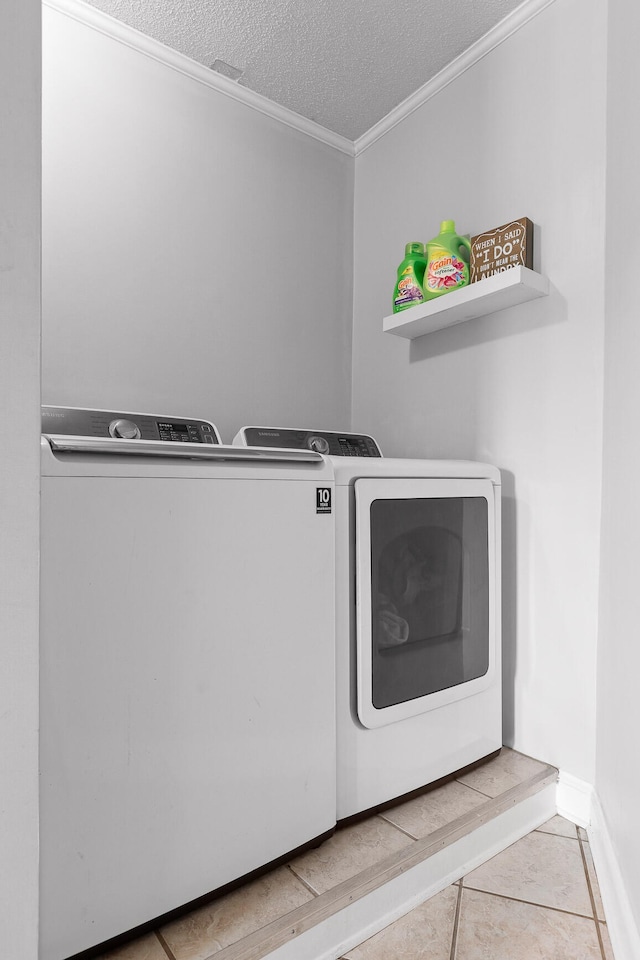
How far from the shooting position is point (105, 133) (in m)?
1.78

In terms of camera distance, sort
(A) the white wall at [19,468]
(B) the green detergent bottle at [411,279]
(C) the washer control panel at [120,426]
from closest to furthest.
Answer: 1. (A) the white wall at [19,468]
2. (C) the washer control panel at [120,426]
3. (B) the green detergent bottle at [411,279]

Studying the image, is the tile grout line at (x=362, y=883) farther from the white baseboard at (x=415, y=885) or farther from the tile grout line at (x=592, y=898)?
the tile grout line at (x=592, y=898)

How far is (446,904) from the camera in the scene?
1230 millimetres

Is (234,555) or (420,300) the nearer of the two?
(234,555)

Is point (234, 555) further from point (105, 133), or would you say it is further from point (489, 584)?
point (105, 133)

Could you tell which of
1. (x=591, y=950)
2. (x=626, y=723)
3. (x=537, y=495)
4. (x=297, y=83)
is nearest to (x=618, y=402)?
(x=537, y=495)

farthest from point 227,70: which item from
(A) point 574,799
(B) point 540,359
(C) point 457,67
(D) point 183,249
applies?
(A) point 574,799

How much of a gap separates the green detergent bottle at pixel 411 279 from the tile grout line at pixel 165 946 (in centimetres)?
170

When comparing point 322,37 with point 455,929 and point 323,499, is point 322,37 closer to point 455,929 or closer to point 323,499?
point 323,499

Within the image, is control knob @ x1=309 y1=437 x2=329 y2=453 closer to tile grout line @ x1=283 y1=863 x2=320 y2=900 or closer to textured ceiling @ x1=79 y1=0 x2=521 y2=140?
tile grout line @ x1=283 y1=863 x2=320 y2=900

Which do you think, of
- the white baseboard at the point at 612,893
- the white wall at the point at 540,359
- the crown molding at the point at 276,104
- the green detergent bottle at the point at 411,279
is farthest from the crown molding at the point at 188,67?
the white baseboard at the point at 612,893

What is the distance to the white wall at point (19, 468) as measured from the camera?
750mm

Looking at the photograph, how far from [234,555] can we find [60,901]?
588 millimetres

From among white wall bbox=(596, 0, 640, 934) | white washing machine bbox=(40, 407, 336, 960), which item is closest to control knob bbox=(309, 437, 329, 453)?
white washing machine bbox=(40, 407, 336, 960)
